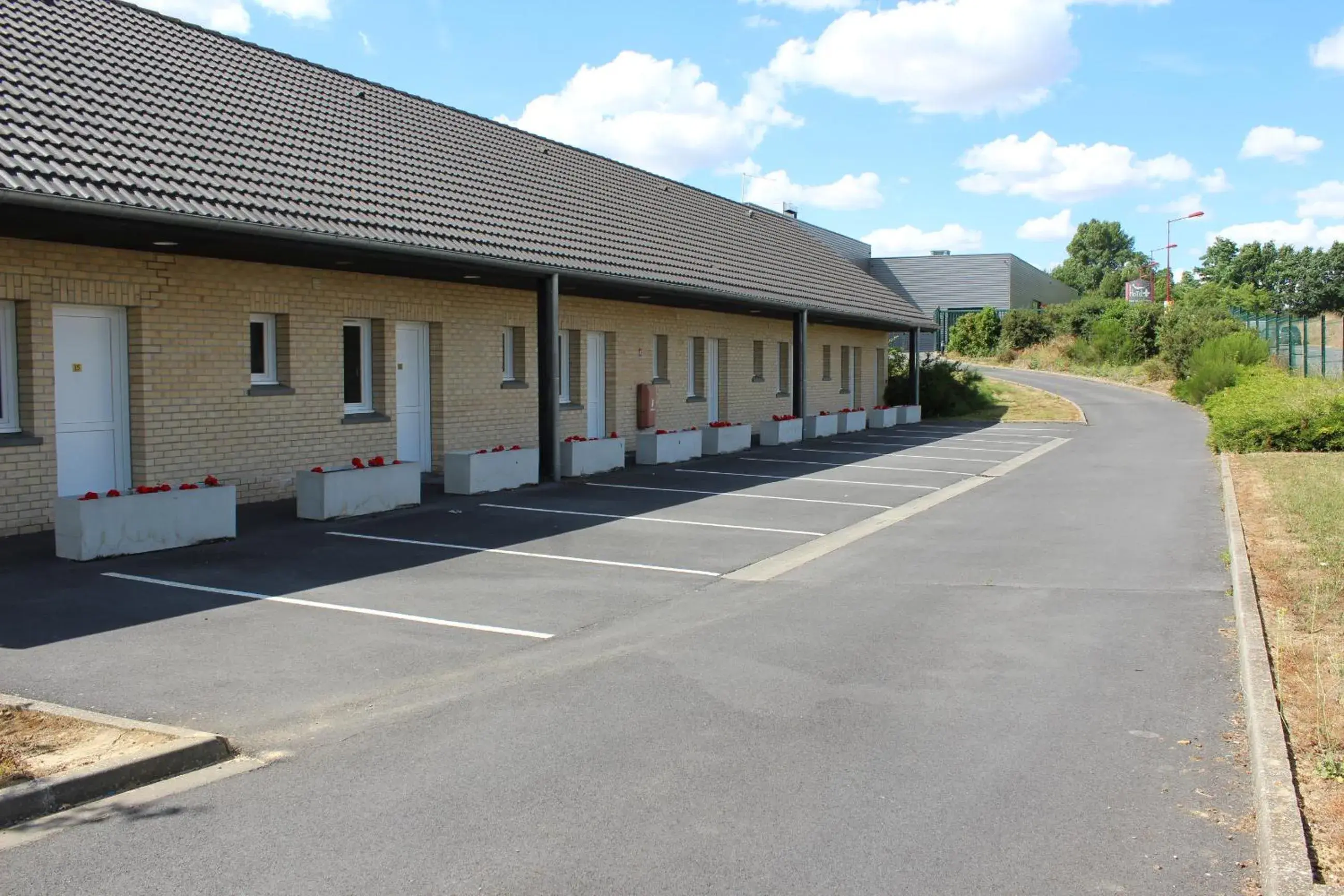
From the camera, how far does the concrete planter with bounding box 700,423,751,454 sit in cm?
2234

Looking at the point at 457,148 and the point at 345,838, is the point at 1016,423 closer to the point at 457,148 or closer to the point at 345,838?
the point at 457,148

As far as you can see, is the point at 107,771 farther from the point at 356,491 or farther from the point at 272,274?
the point at 272,274

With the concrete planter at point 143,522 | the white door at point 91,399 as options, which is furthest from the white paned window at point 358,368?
the concrete planter at point 143,522

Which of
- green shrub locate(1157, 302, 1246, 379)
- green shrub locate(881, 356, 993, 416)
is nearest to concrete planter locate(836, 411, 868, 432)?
green shrub locate(881, 356, 993, 416)

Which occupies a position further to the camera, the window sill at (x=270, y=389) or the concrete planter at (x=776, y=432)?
the concrete planter at (x=776, y=432)

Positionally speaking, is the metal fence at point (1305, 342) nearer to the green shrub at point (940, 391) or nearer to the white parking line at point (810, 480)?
the green shrub at point (940, 391)

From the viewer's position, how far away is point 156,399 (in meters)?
12.6

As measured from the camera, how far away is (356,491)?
13109 millimetres

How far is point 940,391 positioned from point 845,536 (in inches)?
1016

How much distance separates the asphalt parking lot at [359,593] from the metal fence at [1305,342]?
853 inches

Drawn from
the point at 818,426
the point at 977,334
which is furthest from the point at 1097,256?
the point at 818,426

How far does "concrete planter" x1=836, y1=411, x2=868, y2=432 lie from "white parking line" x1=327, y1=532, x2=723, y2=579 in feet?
59.8

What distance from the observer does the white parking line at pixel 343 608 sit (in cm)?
805

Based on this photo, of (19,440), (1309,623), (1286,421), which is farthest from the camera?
(1286,421)
